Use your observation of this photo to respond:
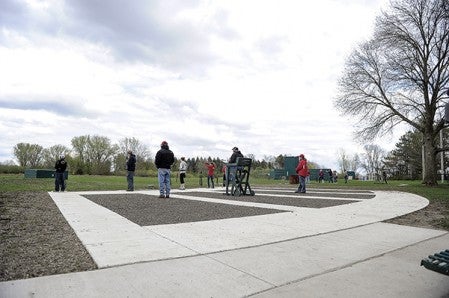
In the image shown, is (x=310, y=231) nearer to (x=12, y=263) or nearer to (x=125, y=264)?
(x=125, y=264)

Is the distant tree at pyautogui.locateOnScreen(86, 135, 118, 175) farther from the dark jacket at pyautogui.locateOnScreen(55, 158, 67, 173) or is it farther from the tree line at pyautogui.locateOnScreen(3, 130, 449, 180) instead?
the dark jacket at pyautogui.locateOnScreen(55, 158, 67, 173)

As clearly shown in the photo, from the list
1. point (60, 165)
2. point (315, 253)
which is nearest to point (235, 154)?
point (60, 165)

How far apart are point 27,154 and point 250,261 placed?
317 ft

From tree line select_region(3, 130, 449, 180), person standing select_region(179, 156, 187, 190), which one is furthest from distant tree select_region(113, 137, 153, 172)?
person standing select_region(179, 156, 187, 190)

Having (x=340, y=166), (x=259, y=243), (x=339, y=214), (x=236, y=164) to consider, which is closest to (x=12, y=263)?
(x=259, y=243)

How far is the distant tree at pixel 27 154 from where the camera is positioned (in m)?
86.2

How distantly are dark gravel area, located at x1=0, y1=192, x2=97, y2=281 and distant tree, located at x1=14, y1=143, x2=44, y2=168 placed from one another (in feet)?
297

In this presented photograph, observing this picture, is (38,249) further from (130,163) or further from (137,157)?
(137,157)

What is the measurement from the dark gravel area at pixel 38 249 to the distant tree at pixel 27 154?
90664 millimetres

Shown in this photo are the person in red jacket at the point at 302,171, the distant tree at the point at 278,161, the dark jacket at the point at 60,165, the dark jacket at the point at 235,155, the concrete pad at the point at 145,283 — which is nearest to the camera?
the concrete pad at the point at 145,283

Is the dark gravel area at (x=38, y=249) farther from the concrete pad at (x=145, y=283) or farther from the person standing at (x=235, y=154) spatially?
the person standing at (x=235, y=154)

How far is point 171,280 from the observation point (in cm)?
338

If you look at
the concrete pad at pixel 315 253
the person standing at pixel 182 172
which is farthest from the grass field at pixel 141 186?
the concrete pad at pixel 315 253

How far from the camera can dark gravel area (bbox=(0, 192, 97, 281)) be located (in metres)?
3.68
